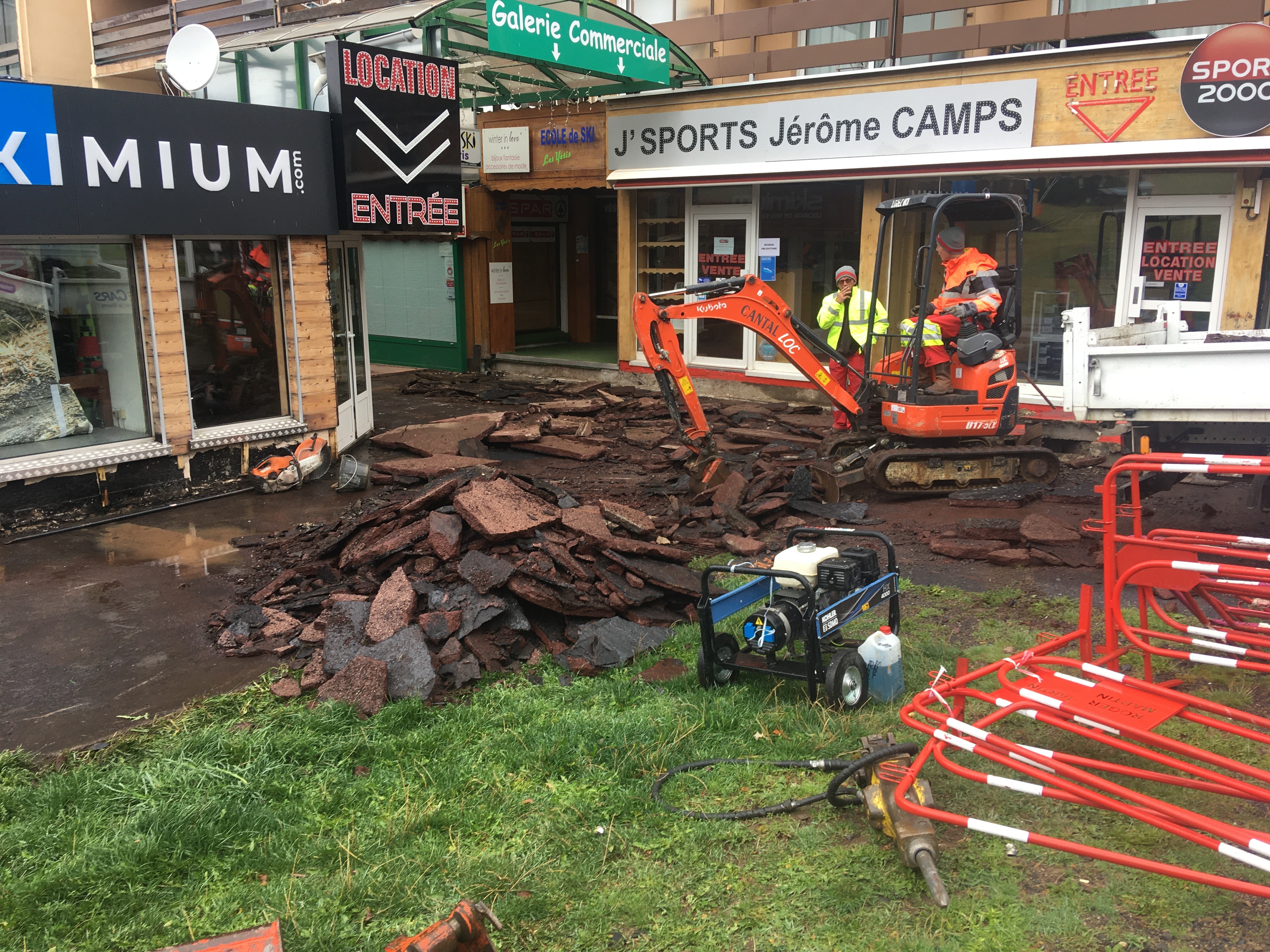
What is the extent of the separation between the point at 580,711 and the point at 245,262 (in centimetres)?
780

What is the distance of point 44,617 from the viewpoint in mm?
7363

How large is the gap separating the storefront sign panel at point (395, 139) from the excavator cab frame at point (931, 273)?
18.2 feet

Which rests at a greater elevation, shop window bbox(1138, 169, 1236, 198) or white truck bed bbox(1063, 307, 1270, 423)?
shop window bbox(1138, 169, 1236, 198)

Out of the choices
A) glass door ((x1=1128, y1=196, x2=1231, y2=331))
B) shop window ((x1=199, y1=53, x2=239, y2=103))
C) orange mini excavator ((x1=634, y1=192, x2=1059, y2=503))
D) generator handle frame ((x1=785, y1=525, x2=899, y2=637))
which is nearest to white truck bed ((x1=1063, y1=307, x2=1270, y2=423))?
orange mini excavator ((x1=634, y1=192, x2=1059, y2=503))

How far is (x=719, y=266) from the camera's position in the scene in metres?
16.4

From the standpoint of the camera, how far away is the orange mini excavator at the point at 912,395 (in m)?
10.3

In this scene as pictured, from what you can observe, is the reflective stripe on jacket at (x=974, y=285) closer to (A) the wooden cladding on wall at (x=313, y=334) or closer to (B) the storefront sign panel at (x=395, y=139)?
(B) the storefront sign panel at (x=395, y=139)

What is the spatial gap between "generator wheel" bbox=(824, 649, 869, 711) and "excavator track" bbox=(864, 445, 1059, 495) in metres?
5.01

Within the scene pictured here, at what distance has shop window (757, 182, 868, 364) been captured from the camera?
1477 cm

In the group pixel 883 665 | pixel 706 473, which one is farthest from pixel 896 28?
pixel 883 665

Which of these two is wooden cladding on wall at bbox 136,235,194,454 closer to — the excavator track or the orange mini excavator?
the orange mini excavator

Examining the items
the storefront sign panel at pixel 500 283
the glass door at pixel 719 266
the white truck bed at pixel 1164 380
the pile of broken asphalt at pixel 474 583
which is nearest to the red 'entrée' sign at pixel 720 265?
the glass door at pixel 719 266

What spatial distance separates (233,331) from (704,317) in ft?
18.2


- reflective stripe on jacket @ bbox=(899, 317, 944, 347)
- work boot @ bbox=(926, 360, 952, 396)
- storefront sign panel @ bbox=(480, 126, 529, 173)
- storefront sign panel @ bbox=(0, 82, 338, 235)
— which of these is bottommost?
work boot @ bbox=(926, 360, 952, 396)
